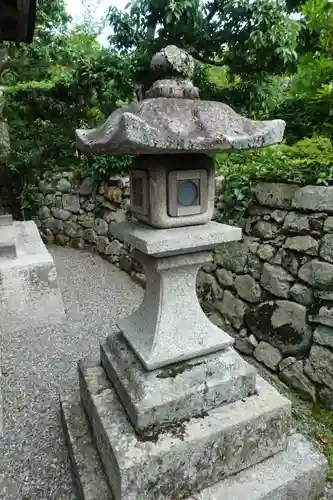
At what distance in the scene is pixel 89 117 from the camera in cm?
619

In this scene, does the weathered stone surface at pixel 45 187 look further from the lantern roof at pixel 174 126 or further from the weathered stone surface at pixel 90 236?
the lantern roof at pixel 174 126

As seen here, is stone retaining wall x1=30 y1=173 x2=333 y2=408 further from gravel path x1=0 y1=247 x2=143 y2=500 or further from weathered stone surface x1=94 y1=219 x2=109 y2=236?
weathered stone surface x1=94 y1=219 x2=109 y2=236

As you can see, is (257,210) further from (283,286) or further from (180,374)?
(180,374)

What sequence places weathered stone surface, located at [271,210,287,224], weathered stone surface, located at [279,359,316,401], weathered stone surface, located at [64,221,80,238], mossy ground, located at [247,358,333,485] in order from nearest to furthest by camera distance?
mossy ground, located at [247,358,333,485], weathered stone surface, located at [279,359,316,401], weathered stone surface, located at [271,210,287,224], weathered stone surface, located at [64,221,80,238]

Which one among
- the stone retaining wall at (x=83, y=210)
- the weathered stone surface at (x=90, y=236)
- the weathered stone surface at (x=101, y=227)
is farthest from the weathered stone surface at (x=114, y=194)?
the weathered stone surface at (x=90, y=236)

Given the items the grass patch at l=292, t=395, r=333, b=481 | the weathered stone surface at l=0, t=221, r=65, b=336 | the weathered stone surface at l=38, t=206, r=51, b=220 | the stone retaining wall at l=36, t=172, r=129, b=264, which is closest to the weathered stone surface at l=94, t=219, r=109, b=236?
the stone retaining wall at l=36, t=172, r=129, b=264

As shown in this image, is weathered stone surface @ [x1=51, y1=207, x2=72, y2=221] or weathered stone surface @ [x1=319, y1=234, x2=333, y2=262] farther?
weathered stone surface @ [x1=51, y1=207, x2=72, y2=221]

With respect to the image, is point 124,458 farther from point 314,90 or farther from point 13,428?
point 314,90

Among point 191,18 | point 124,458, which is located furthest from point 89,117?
point 124,458

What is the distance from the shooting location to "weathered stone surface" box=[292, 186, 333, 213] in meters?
2.16

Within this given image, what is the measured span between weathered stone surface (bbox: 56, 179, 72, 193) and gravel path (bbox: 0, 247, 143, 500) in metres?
1.67

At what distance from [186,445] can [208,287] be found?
1959 millimetres

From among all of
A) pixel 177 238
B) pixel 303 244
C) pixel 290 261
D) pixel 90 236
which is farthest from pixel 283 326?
pixel 90 236

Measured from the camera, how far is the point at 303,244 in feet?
7.70
